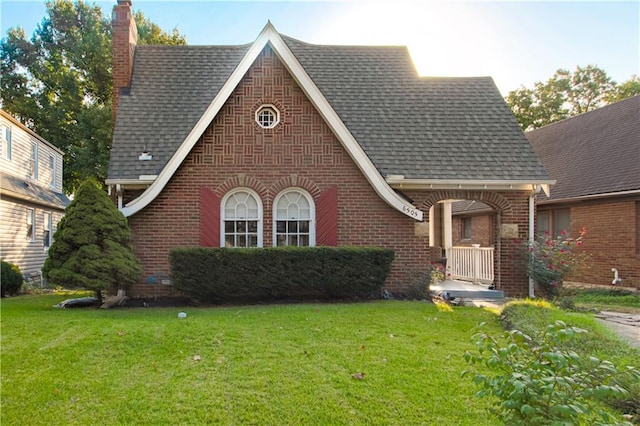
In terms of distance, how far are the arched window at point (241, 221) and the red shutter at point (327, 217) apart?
4.82 ft

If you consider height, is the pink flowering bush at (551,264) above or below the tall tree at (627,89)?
below

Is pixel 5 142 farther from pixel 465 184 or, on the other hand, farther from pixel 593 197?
pixel 593 197

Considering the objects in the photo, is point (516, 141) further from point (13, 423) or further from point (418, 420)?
point (13, 423)

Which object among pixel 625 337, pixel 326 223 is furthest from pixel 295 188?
pixel 625 337

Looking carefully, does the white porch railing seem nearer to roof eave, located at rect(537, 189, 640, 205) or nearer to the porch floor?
the porch floor

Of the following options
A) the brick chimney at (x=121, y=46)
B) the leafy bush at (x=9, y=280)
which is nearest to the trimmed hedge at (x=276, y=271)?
the brick chimney at (x=121, y=46)

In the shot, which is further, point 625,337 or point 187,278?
point 187,278

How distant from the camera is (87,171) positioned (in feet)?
95.6

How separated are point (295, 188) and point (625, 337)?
730cm

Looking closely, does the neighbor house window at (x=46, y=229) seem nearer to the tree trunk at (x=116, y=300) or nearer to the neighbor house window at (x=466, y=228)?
the tree trunk at (x=116, y=300)

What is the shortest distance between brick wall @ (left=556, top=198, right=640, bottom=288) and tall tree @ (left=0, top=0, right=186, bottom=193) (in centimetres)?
2795

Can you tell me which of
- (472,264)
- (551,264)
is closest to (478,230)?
(472,264)

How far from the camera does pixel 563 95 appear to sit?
36.8 metres

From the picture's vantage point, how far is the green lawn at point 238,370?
4.26 metres
